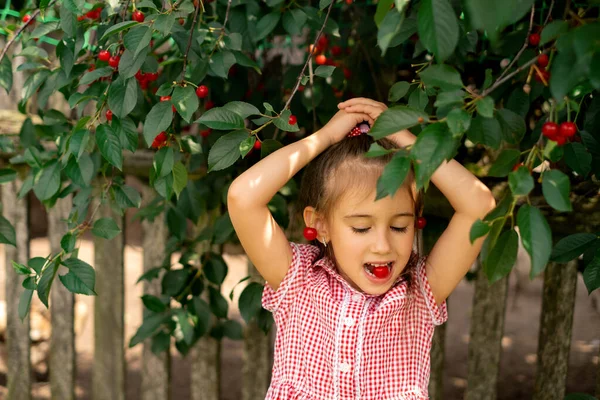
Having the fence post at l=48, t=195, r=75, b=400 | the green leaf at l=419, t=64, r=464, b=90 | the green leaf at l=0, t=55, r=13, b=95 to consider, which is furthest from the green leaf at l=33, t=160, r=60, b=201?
the green leaf at l=419, t=64, r=464, b=90

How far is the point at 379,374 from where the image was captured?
1.53 metres

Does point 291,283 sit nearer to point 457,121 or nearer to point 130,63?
point 130,63

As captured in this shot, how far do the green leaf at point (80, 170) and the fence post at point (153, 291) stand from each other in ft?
2.68

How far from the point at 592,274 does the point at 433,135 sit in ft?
1.84

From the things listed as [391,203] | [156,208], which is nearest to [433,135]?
[391,203]

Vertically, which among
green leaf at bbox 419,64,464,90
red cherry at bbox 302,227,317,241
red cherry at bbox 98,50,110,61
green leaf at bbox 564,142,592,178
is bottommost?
red cherry at bbox 302,227,317,241

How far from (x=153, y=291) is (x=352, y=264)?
3.99ft

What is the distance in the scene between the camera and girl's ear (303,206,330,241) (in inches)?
62.1

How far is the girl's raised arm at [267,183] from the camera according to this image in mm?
1446


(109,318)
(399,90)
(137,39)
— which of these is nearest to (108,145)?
(137,39)

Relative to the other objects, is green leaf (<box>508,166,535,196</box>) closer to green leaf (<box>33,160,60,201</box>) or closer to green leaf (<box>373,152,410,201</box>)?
green leaf (<box>373,152,410,201</box>)

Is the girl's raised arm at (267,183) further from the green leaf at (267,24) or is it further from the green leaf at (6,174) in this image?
the green leaf at (6,174)

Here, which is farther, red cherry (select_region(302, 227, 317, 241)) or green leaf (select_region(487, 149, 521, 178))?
red cherry (select_region(302, 227, 317, 241))

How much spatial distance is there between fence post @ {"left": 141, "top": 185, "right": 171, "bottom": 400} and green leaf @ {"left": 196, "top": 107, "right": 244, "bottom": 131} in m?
1.20
